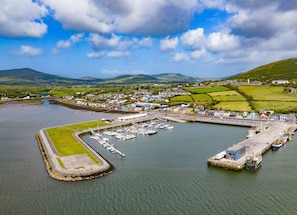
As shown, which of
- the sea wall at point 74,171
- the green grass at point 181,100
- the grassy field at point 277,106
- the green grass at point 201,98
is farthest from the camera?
the green grass at point 181,100

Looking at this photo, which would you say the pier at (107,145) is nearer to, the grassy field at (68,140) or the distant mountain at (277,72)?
the grassy field at (68,140)

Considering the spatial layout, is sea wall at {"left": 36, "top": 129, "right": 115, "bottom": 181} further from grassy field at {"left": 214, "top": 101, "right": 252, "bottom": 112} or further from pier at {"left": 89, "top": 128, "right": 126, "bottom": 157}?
grassy field at {"left": 214, "top": 101, "right": 252, "bottom": 112}

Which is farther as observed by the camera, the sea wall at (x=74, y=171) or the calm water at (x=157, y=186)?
the sea wall at (x=74, y=171)

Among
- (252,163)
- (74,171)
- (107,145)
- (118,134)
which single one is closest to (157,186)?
(74,171)

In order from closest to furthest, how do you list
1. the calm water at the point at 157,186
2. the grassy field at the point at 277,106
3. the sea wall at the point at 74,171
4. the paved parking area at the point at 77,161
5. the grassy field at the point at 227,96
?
1. the calm water at the point at 157,186
2. the sea wall at the point at 74,171
3. the paved parking area at the point at 77,161
4. the grassy field at the point at 277,106
5. the grassy field at the point at 227,96

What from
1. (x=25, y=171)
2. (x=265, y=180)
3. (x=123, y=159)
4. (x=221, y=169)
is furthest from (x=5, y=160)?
(x=265, y=180)

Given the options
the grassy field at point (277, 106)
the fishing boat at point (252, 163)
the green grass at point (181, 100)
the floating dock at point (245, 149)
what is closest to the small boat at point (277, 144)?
the floating dock at point (245, 149)
